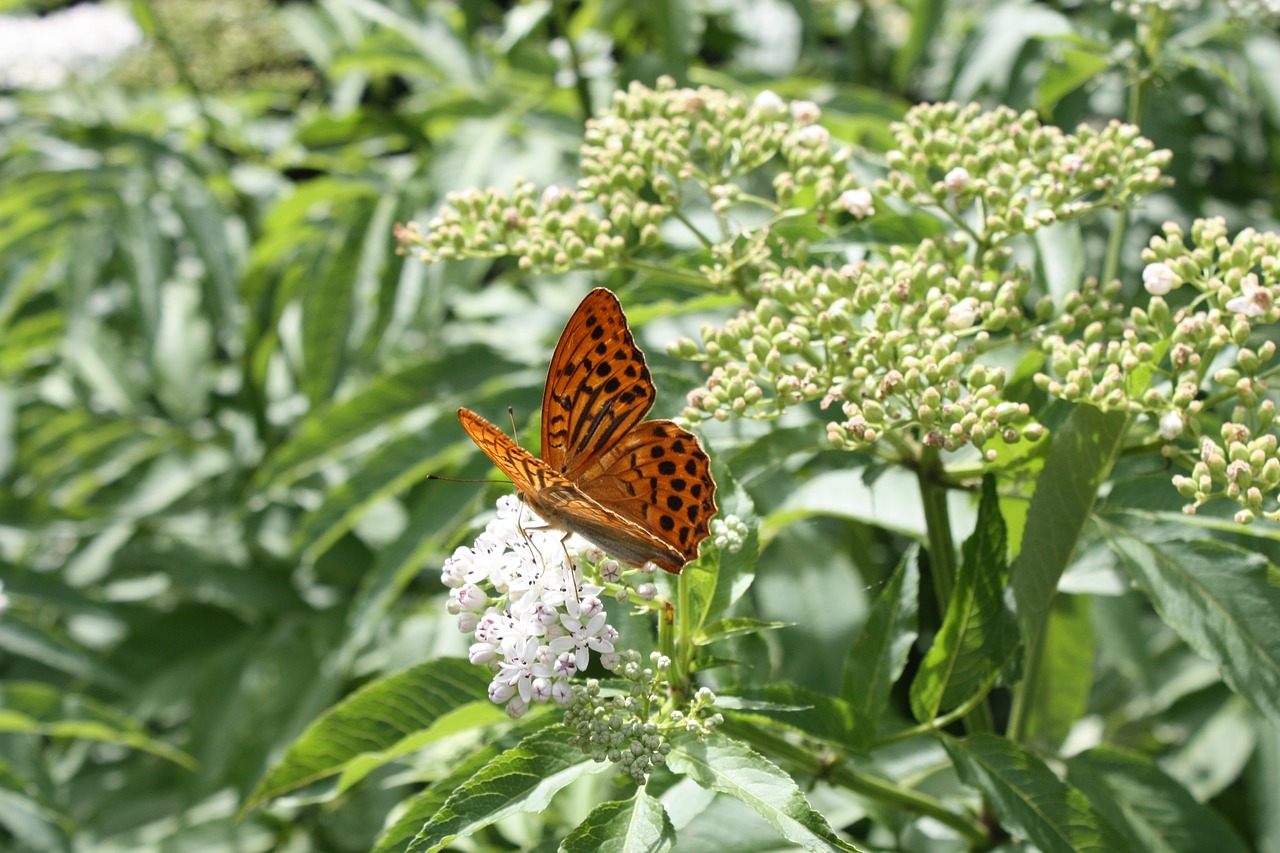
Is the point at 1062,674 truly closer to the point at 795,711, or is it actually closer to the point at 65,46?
the point at 795,711

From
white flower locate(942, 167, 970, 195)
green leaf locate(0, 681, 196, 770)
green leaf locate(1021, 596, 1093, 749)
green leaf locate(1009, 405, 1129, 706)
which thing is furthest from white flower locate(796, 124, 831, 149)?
green leaf locate(0, 681, 196, 770)

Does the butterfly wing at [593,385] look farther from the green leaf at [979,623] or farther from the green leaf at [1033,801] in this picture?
the green leaf at [1033,801]

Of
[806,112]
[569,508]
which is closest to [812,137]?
[806,112]

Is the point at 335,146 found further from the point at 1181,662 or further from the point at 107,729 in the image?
the point at 1181,662

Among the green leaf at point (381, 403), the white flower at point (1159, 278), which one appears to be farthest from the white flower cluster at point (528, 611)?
the green leaf at point (381, 403)

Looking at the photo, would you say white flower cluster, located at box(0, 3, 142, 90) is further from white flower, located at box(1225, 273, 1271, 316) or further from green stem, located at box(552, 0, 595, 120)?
white flower, located at box(1225, 273, 1271, 316)

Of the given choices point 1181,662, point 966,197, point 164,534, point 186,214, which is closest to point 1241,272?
point 966,197
